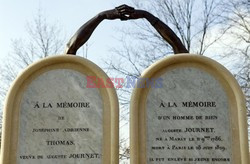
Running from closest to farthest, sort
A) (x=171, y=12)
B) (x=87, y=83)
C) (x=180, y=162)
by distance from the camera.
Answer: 1. (x=180, y=162)
2. (x=87, y=83)
3. (x=171, y=12)

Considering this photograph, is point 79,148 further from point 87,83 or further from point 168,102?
point 168,102

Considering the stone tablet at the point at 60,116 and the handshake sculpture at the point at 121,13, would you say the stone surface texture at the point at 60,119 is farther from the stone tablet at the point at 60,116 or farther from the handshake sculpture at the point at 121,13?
the handshake sculpture at the point at 121,13

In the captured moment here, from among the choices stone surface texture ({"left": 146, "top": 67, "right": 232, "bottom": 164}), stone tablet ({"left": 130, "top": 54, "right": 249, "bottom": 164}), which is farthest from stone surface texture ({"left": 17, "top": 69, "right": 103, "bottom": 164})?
stone surface texture ({"left": 146, "top": 67, "right": 232, "bottom": 164})

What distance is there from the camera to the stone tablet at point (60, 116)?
421cm

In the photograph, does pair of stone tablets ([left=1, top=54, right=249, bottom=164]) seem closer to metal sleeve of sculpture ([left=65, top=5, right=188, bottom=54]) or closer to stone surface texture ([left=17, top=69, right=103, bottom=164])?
stone surface texture ([left=17, top=69, right=103, bottom=164])

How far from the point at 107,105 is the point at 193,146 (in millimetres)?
1248

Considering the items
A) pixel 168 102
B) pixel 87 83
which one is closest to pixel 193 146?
pixel 168 102

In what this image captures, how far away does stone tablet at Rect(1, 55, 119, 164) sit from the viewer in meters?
4.21

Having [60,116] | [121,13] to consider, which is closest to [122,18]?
[121,13]

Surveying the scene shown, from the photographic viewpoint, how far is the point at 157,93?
441 cm

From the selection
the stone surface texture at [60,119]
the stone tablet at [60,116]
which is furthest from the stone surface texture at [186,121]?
the stone surface texture at [60,119]

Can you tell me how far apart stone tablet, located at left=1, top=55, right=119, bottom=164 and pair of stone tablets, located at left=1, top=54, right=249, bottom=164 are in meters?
0.01

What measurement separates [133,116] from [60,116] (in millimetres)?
978

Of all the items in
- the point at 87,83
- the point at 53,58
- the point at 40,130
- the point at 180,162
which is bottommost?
the point at 180,162
